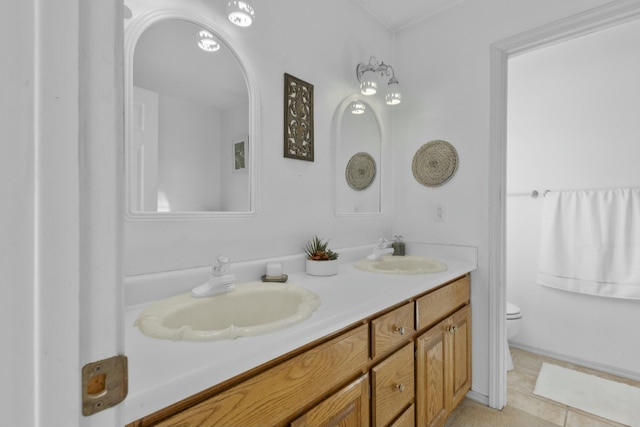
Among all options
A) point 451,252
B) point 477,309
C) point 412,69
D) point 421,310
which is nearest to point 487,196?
point 451,252

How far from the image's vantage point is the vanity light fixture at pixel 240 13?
120 centimetres

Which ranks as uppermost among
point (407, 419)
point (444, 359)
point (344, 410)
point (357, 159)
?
point (357, 159)

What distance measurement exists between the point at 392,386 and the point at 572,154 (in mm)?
2259

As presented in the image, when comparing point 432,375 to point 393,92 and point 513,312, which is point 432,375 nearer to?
point 513,312

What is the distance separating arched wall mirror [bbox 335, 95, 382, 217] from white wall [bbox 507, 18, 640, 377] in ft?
4.38

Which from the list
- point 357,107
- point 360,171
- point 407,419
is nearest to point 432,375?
point 407,419

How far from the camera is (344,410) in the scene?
88cm

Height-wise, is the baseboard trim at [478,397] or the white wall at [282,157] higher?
the white wall at [282,157]

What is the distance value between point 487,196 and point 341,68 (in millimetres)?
1139

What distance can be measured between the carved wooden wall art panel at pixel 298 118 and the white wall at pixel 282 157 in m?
0.04

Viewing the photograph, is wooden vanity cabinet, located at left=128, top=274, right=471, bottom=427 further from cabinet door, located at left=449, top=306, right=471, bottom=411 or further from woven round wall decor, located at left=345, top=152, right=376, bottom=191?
woven round wall decor, located at left=345, top=152, right=376, bottom=191

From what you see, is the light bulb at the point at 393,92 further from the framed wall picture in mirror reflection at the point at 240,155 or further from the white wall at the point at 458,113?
the framed wall picture in mirror reflection at the point at 240,155

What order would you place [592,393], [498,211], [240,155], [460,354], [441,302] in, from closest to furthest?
[240,155] → [441,302] → [460,354] → [498,211] → [592,393]

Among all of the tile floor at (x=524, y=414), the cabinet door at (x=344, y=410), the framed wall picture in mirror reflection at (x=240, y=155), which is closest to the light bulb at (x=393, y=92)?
the framed wall picture in mirror reflection at (x=240, y=155)
